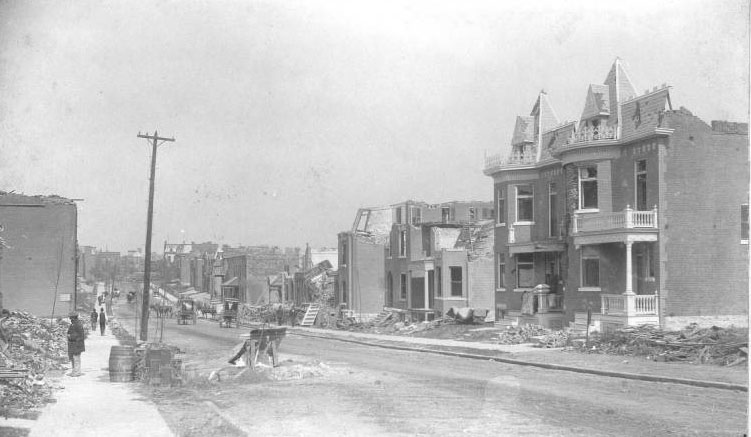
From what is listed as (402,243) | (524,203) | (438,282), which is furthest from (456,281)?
(524,203)

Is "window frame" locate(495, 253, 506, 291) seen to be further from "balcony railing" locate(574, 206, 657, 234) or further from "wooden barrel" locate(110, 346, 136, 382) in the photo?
"wooden barrel" locate(110, 346, 136, 382)

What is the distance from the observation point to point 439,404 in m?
13.8

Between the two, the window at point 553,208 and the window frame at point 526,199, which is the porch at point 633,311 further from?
the window frame at point 526,199

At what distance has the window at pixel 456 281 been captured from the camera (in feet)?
145

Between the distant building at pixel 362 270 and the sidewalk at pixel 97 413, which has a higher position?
the distant building at pixel 362 270

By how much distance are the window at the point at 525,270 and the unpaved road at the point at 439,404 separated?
15.5 m

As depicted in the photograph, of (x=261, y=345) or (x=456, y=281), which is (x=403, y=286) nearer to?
(x=456, y=281)

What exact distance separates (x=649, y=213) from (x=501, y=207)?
10.1m

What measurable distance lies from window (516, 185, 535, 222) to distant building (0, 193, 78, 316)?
79.0ft

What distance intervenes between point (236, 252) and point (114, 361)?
80.6 metres

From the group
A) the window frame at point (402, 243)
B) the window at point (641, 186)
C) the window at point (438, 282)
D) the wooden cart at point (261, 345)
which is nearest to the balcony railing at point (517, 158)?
the window at point (641, 186)

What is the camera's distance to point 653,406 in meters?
13.5

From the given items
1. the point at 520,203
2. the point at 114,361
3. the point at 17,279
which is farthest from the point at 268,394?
the point at 17,279

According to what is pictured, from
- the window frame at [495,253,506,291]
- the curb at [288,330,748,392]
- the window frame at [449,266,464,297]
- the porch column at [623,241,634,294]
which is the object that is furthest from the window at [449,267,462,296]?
the porch column at [623,241,634,294]
